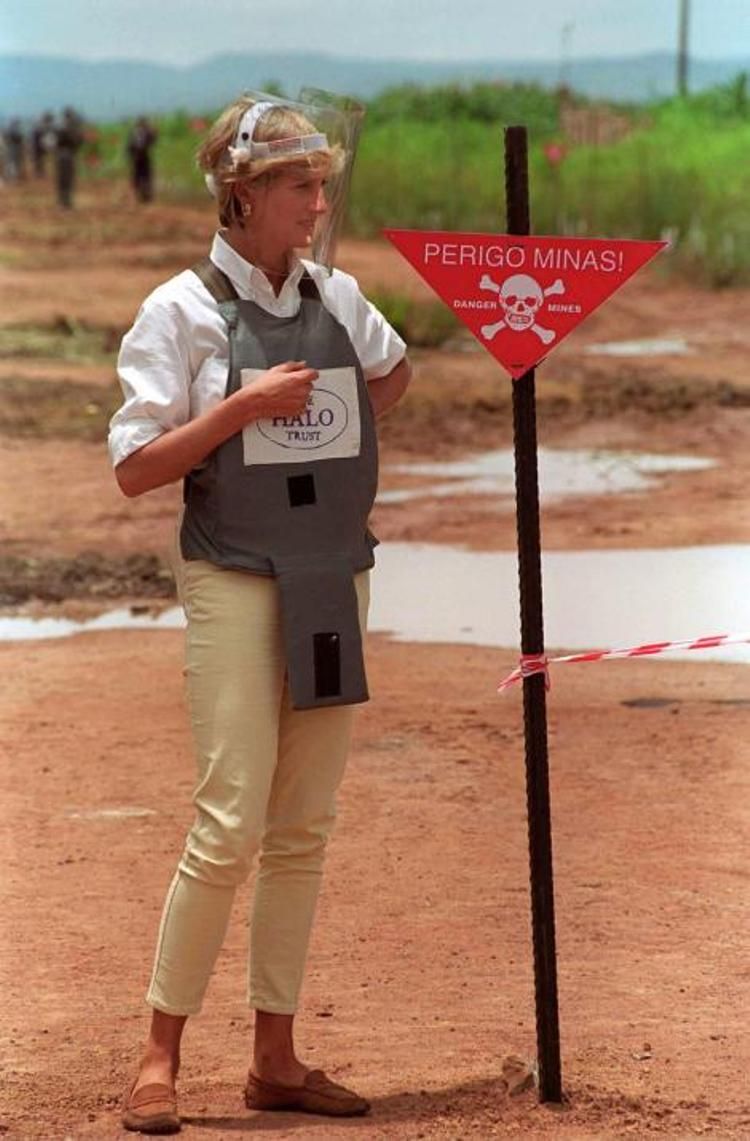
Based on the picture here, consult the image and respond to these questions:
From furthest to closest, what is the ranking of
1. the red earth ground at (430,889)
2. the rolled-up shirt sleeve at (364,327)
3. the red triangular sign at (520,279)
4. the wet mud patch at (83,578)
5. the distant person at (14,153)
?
the distant person at (14,153)
the wet mud patch at (83,578)
the red earth ground at (430,889)
the red triangular sign at (520,279)
the rolled-up shirt sleeve at (364,327)

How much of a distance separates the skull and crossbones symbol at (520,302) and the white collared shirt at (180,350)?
13.9 inches

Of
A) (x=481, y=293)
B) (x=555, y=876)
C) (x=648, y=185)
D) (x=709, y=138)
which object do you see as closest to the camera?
(x=481, y=293)

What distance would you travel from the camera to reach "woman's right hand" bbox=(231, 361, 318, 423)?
13.8ft

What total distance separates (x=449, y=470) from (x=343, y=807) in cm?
771

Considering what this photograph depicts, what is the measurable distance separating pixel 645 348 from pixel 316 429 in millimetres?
16519

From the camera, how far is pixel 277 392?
13.8ft

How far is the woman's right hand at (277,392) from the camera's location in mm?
4191

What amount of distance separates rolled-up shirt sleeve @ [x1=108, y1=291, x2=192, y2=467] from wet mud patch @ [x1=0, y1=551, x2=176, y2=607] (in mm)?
6296

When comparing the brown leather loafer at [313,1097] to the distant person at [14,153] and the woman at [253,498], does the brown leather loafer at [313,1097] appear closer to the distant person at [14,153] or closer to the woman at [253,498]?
the woman at [253,498]

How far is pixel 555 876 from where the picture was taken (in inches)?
255

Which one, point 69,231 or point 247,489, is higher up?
point 69,231

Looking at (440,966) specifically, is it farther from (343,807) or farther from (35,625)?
(35,625)

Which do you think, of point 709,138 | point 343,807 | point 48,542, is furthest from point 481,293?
point 709,138

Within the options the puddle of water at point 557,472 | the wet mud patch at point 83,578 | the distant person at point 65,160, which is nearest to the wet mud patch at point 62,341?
the puddle of water at point 557,472
